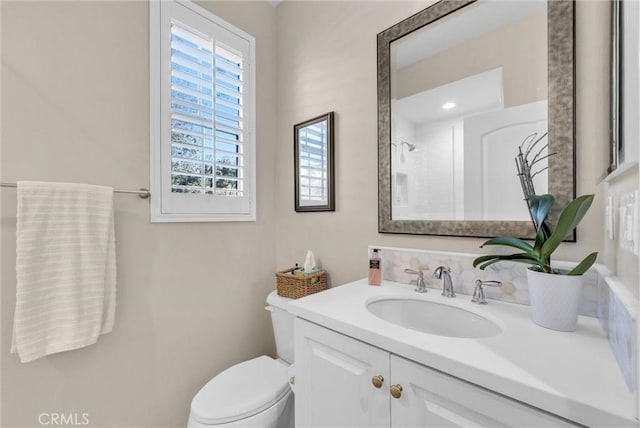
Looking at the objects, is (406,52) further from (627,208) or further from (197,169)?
(197,169)

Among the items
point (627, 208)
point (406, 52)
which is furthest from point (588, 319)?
point (406, 52)

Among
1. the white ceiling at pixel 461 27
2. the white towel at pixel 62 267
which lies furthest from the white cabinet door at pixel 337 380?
the white ceiling at pixel 461 27

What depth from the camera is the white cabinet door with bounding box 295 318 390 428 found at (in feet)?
2.37

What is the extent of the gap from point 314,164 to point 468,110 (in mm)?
809

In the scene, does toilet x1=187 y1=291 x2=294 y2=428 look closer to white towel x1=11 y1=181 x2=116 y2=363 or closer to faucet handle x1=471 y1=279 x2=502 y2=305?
white towel x1=11 y1=181 x2=116 y2=363

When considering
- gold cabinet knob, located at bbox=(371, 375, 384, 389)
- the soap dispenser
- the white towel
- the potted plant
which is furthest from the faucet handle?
the white towel

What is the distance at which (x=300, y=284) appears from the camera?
1.43m

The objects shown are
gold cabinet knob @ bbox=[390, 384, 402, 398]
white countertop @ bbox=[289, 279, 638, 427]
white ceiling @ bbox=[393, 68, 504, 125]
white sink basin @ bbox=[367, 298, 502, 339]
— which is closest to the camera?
white countertop @ bbox=[289, 279, 638, 427]

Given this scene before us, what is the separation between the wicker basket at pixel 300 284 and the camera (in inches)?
55.9

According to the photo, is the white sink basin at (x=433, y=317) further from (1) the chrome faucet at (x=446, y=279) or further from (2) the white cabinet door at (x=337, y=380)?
(2) the white cabinet door at (x=337, y=380)

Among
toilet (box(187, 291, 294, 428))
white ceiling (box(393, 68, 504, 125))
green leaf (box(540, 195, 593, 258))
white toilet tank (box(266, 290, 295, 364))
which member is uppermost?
white ceiling (box(393, 68, 504, 125))

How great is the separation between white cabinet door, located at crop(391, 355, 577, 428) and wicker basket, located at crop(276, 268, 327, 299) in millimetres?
771

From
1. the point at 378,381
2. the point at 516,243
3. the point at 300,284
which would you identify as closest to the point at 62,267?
the point at 300,284

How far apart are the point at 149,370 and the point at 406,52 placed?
189 cm
